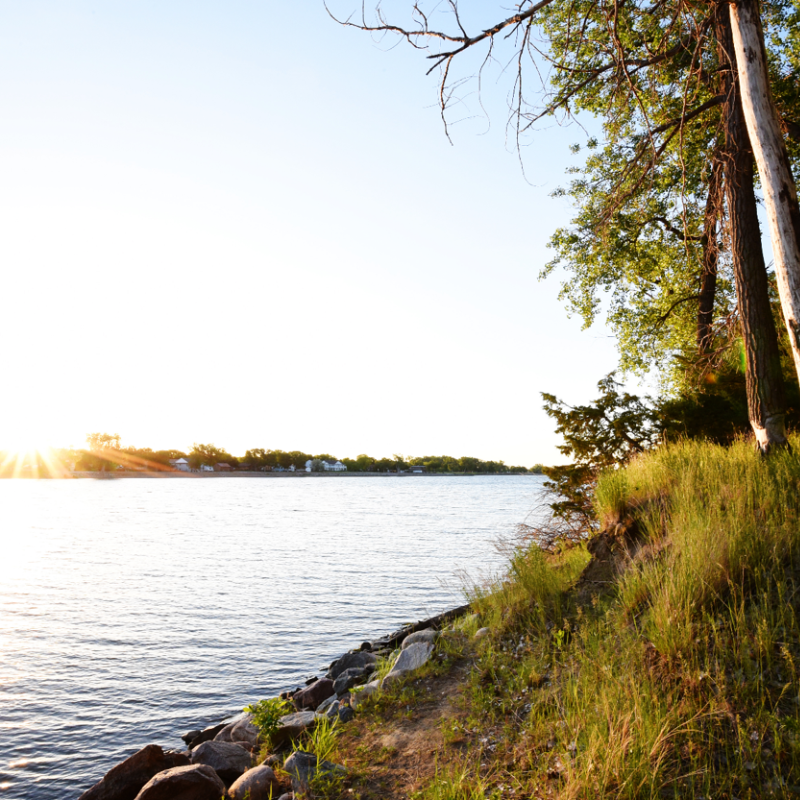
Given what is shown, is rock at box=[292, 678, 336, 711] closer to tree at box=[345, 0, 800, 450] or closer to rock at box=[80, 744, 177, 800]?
rock at box=[80, 744, 177, 800]

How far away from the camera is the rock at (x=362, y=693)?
584cm

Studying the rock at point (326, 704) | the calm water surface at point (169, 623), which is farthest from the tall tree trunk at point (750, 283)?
the calm water surface at point (169, 623)

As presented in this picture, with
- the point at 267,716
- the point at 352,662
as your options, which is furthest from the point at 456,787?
the point at 352,662

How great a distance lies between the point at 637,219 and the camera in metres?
15.0

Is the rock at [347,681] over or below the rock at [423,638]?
below

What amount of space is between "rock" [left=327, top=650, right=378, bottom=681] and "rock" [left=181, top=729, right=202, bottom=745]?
2.16 m

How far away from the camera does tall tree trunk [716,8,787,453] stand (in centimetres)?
769

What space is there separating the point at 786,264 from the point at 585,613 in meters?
3.86

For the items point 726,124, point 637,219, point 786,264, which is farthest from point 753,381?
point 637,219

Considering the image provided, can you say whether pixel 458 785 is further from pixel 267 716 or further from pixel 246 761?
pixel 246 761

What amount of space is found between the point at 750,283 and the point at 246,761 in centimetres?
896

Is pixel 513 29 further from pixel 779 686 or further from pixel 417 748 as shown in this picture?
pixel 417 748

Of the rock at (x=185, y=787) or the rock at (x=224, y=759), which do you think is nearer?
the rock at (x=185, y=787)

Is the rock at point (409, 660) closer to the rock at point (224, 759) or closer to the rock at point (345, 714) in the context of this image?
the rock at point (345, 714)
